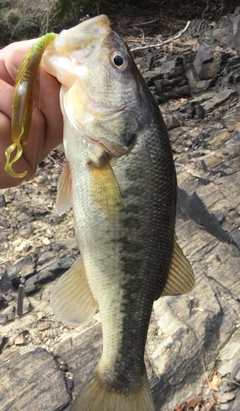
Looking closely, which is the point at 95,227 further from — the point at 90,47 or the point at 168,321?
the point at 168,321

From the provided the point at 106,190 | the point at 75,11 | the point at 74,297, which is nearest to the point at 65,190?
the point at 106,190

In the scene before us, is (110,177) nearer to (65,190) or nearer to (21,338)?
(65,190)

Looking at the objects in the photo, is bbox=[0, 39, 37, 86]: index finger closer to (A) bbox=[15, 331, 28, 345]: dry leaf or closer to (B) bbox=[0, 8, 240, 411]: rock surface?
(B) bbox=[0, 8, 240, 411]: rock surface

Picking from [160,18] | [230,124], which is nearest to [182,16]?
[160,18]

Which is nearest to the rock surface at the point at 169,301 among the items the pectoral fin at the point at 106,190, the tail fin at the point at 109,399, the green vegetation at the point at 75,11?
the tail fin at the point at 109,399

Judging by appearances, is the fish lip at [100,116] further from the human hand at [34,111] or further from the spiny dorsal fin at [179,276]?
the spiny dorsal fin at [179,276]
